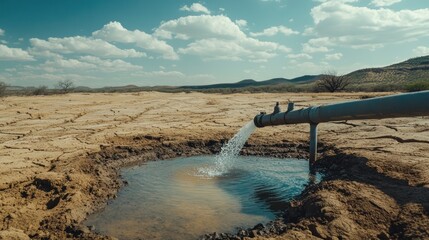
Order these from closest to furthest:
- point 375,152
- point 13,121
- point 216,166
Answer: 1. point 375,152
2. point 216,166
3. point 13,121

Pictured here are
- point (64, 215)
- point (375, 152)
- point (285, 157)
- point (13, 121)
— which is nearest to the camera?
point (64, 215)

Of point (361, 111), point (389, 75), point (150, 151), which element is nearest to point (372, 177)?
point (361, 111)

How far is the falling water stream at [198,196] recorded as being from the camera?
4.38 metres

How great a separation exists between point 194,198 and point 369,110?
258 centimetres

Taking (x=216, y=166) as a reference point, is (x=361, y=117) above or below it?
above

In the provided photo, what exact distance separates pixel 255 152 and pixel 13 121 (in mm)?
8309

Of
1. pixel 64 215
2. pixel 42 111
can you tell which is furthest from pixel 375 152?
pixel 42 111

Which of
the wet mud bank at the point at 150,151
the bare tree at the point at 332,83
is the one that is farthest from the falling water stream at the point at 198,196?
the bare tree at the point at 332,83

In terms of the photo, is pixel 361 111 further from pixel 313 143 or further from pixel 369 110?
pixel 313 143

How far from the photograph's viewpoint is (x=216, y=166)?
719cm

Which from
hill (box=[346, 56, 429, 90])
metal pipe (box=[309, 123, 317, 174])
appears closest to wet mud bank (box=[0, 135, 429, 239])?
metal pipe (box=[309, 123, 317, 174])

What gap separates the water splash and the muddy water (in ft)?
0.46

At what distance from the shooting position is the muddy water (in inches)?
172

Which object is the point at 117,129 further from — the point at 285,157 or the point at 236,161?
the point at 285,157
